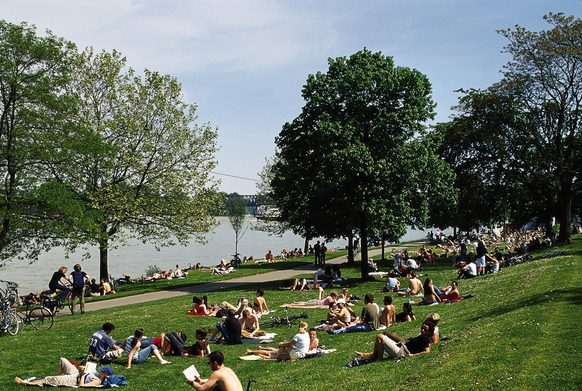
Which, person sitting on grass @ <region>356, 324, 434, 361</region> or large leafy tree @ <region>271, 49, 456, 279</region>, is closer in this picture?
person sitting on grass @ <region>356, 324, 434, 361</region>

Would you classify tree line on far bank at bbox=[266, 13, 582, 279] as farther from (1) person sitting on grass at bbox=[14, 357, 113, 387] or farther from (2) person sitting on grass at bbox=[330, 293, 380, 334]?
(1) person sitting on grass at bbox=[14, 357, 113, 387]

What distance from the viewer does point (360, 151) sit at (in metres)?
32.3

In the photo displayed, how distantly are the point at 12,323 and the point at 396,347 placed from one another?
14.5m

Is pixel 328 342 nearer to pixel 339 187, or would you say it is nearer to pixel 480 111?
pixel 339 187

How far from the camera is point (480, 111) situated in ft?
151

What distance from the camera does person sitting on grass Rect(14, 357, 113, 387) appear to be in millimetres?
14164

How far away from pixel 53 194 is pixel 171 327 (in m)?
10.3

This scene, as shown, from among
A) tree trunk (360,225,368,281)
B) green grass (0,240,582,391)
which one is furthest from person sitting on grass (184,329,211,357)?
tree trunk (360,225,368,281)

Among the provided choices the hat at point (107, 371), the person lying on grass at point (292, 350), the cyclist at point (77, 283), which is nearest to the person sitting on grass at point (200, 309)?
the cyclist at point (77, 283)

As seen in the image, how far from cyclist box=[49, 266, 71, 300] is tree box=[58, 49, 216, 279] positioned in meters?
12.9

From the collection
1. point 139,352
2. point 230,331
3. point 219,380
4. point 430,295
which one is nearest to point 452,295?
A: point 430,295

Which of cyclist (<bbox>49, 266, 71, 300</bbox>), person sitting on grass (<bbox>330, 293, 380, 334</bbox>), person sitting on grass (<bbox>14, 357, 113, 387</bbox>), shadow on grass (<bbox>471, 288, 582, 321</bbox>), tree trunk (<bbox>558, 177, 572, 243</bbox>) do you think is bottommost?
person sitting on grass (<bbox>14, 357, 113, 387</bbox>)

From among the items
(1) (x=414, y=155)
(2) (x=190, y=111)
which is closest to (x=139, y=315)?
(1) (x=414, y=155)

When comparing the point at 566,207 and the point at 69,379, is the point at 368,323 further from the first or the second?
the point at 566,207
